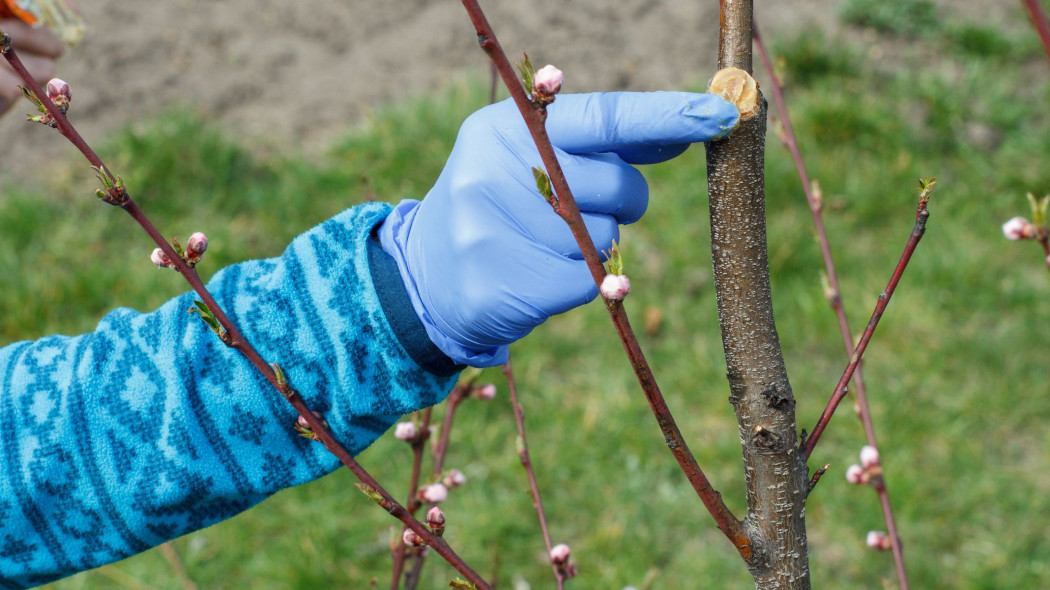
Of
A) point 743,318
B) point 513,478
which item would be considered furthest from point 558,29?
point 743,318

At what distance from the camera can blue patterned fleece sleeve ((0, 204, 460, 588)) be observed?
1266mm

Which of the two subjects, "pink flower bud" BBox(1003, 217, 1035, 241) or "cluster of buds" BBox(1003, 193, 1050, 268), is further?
"pink flower bud" BBox(1003, 217, 1035, 241)

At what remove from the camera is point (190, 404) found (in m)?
1.28

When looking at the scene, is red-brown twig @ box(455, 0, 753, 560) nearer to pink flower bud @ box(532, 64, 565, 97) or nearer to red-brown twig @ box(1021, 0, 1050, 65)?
pink flower bud @ box(532, 64, 565, 97)

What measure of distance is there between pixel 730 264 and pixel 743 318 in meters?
0.06

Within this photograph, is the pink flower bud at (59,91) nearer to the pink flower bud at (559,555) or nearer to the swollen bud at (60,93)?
the swollen bud at (60,93)

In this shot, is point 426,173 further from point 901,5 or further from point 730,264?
point 730,264

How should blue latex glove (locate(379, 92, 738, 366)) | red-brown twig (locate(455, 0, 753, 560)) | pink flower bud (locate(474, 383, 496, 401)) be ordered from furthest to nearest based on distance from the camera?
pink flower bud (locate(474, 383, 496, 401))
blue latex glove (locate(379, 92, 738, 366))
red-brown twig (locate(455, 0, 753, 560))

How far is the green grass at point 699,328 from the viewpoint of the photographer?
8.24ft

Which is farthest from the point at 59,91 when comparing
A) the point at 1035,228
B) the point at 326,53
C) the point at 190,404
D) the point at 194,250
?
the point at 326,53

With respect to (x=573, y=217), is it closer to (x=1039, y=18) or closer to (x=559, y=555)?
(x=1039, y=18)

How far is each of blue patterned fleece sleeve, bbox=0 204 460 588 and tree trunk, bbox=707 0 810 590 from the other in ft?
1.54

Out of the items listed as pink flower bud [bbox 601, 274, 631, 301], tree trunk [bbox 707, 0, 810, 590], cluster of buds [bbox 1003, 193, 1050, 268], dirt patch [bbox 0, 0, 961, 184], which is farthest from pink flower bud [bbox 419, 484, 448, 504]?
dirt patch [bbox 0, 0, 961, 184]

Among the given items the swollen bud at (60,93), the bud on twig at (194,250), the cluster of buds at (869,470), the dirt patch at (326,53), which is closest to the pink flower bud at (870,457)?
the cluster of buds at (869,470)
